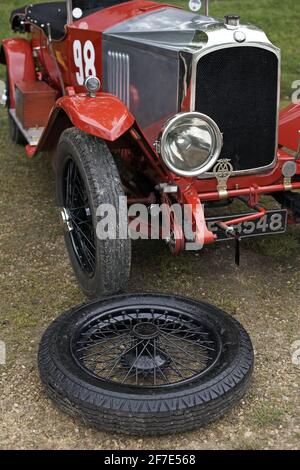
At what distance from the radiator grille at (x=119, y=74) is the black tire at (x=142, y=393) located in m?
1.68

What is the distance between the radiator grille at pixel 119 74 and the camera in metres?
3.67

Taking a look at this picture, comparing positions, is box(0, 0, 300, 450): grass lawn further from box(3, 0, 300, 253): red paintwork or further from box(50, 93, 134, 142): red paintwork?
box(50, 93, 134, 142): red paintwork

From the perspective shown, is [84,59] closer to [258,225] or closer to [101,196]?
[101,196]

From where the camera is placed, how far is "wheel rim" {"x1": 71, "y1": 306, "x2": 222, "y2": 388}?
8.71ft

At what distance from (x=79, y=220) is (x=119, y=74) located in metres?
1.02

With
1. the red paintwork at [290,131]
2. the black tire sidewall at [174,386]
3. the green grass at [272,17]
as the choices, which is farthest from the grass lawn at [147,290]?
the green grass at [272,17]

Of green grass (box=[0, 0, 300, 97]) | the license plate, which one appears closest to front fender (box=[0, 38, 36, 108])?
the license plate

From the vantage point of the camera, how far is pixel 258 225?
3205 mm

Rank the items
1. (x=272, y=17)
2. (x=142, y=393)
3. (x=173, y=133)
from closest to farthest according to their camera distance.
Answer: (x=142, y=393)
(x=173, y=133)
(x=272, y=17)

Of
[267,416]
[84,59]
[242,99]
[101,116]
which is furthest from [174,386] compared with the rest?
[84,59]

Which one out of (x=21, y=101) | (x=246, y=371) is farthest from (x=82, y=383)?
(x=21, y=101)

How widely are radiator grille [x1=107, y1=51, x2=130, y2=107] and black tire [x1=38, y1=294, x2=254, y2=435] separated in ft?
5.50
